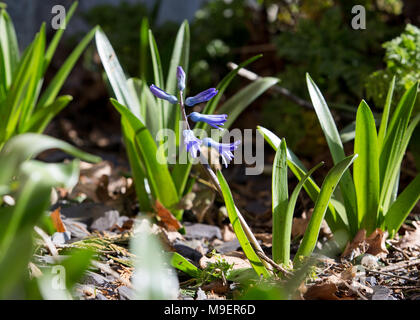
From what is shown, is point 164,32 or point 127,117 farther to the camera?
point 164,32

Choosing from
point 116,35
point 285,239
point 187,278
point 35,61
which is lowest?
point 187,278

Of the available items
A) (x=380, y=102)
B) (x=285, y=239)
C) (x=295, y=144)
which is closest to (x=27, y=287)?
(x=285, y=239)

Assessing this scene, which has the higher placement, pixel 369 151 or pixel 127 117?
pixel 127 117

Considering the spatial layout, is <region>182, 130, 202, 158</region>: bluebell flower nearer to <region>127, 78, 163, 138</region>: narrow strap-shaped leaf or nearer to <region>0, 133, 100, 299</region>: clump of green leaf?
<region>0, 133, 100, 299</region>: clump of green leaf

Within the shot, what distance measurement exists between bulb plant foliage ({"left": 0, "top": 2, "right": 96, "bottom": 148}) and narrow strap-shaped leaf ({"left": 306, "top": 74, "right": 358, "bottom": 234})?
94 cm

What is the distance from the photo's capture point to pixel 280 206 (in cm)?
143

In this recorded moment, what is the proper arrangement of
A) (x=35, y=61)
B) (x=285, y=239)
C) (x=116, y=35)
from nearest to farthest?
(x=285, y=239), (x=35, y=61), (x=116, y=35)

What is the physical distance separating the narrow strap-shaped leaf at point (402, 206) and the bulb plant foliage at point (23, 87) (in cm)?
127

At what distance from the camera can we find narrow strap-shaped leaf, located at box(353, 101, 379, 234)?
4.98ft

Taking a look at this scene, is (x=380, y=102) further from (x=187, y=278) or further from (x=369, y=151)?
(x=187, y=278)

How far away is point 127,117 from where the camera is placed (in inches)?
65.0

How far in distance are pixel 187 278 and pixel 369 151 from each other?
71 cm

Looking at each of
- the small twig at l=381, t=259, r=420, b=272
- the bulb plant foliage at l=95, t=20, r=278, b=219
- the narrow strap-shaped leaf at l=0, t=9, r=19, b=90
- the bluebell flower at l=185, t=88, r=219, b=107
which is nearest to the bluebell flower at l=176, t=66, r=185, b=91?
the bluebell flower at l=185, t=88, r=219, b=107

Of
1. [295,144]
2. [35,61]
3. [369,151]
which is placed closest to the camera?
[369,151]
